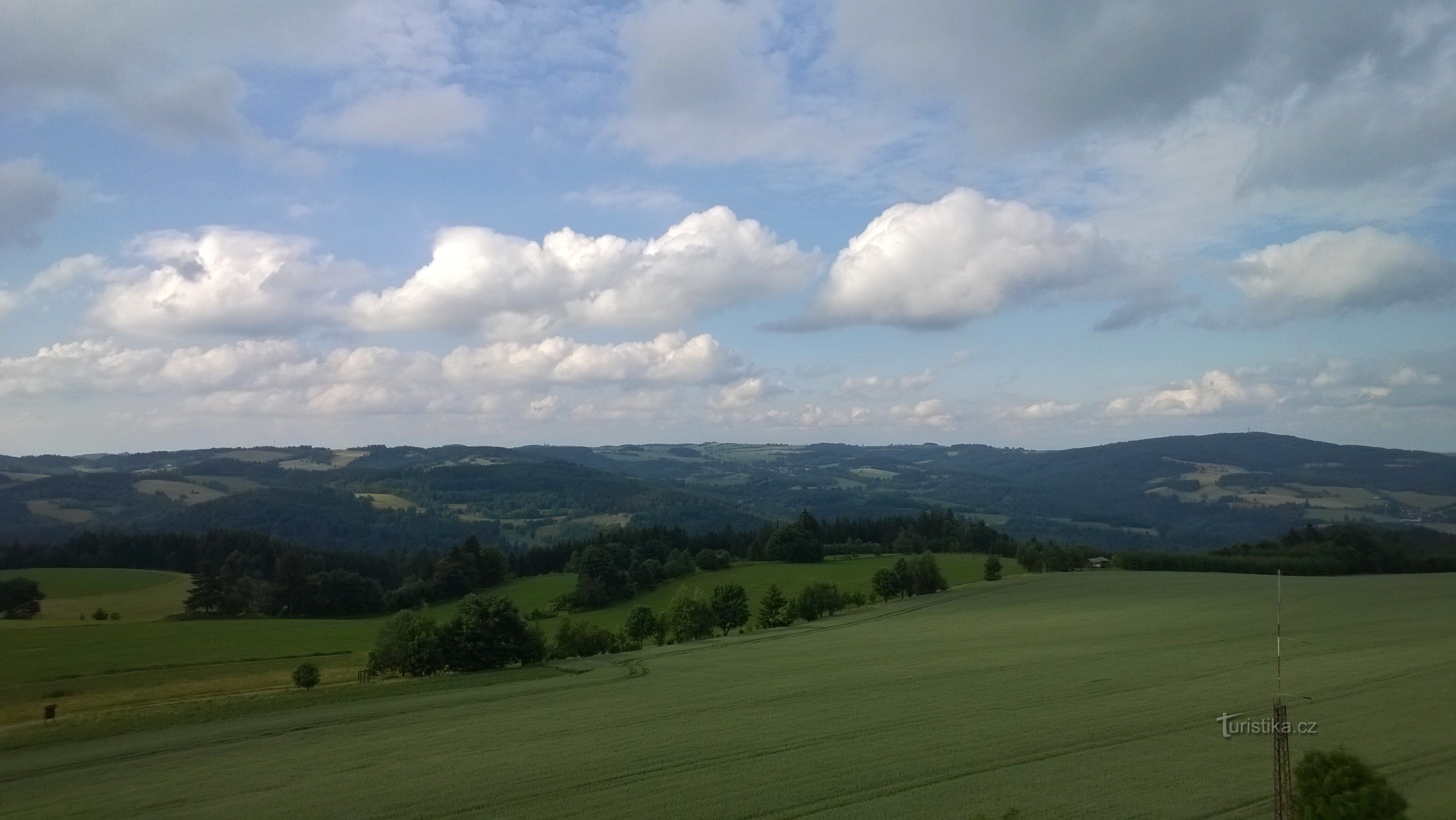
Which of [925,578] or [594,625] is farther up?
[594,625]

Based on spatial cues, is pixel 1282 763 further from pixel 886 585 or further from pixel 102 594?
pixel 102 594

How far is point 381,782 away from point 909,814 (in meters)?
17.0

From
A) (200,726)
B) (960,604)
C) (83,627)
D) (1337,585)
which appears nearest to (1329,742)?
(200,726)

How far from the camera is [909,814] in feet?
66.7

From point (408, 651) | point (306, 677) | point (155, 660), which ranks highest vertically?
point (408, 651)

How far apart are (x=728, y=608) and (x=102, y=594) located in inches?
2875

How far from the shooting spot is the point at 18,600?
281 feet

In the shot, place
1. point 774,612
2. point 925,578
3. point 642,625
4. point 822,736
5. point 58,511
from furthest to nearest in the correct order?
point 58,511
point 925,578
point 774,612
point 642,625
point 822,736

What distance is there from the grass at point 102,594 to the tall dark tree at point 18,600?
40.6 inches

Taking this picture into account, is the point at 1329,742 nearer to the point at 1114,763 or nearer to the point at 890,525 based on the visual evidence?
the point at 1114,763

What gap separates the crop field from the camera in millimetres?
22141

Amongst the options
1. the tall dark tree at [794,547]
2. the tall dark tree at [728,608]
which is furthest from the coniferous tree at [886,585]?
the tall dark tree at [794,547]

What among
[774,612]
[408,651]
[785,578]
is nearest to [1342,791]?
[408,651]

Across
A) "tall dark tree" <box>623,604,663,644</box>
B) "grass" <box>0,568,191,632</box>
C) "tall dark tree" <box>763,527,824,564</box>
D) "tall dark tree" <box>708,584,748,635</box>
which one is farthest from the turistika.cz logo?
"tall dark tree" <box>763,527,824,564</box>
